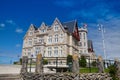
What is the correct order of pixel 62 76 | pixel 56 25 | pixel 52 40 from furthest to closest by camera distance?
pixel 56 25, pixel 52 40, pixel 62 76

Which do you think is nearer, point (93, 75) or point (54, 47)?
point (93, 75)

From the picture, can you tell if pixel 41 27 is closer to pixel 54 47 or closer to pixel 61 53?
pixel 54 47

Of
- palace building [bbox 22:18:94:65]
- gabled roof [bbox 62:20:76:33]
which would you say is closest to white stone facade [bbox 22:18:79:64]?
palace building [bbox 22:18:94:65]

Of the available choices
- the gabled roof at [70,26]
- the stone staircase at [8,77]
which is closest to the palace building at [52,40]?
the gabled roof at [70,26]

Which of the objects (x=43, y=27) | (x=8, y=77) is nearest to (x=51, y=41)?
(x=43, y=27)

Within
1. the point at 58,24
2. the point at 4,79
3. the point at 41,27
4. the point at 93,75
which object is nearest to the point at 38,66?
the point at 4,79

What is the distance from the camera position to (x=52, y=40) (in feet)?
140

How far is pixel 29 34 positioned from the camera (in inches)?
1905

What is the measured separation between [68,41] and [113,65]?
29.4m

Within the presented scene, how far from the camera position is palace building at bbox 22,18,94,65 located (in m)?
40.7

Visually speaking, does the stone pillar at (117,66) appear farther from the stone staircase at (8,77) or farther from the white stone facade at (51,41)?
the white stone facade at (51,41)

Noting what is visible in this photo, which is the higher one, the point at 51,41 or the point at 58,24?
the point at 58,24

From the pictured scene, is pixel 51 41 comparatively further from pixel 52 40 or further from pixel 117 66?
pixel 117 66

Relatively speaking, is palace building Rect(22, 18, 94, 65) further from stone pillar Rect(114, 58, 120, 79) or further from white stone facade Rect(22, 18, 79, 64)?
stone pillar Rect(114, 58, 120, 79)
